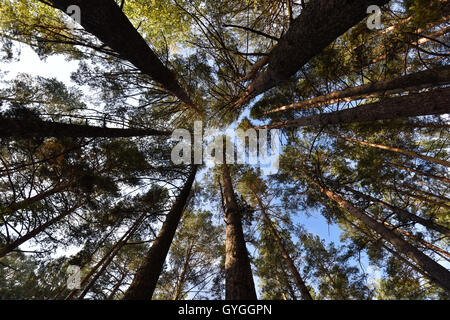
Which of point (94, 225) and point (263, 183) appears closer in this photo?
point (94, 225)

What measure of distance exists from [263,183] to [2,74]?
14.1 metres

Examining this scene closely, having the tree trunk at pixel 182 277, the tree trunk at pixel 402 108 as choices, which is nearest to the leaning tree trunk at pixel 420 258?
the tree trunk at pixel 402 108

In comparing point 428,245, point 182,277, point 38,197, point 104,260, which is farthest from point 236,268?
point 428,245

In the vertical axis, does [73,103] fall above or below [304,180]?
above

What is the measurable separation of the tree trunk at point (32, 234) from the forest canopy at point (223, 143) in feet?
0.16

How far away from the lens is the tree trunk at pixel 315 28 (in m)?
1.96

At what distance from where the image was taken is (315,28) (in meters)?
2.26

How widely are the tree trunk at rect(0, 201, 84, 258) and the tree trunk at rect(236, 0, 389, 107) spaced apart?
8005mm

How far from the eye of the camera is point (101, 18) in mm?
2510

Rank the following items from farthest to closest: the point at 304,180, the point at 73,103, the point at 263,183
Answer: the point at 263,183, the point at 304,180, the point at 73,103

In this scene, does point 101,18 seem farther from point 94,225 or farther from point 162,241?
point 94,225

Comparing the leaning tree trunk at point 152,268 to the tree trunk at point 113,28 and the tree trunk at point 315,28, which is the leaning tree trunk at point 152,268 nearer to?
the tree trunk at point 113,28

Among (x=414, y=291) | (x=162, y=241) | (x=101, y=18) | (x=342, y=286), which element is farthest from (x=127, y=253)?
(x=414, y=291)

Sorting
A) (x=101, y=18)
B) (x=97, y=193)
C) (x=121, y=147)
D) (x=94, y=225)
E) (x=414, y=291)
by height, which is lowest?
(x=414, y=291)
